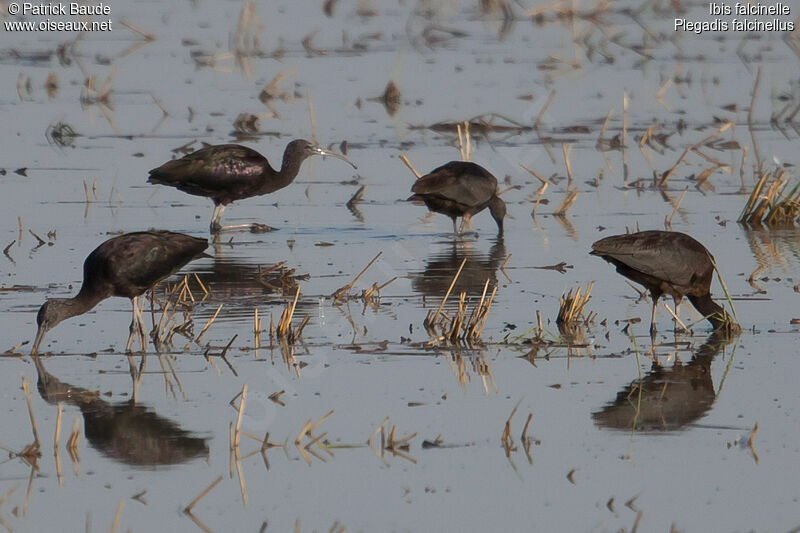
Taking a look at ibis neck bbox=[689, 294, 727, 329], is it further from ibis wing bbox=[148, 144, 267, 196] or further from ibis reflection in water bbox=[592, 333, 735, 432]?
ibis wing bbox=[148, 144, 267, 196]

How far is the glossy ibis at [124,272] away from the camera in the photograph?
976cm

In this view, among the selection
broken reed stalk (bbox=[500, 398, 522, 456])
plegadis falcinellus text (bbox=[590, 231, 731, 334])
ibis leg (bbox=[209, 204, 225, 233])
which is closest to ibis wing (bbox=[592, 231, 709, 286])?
plegadis falcinellus text (bbox=[590, 231, 731, 334])

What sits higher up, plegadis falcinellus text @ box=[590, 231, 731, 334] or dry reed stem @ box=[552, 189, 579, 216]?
dry reed stem @ box=[552, 189, 579, 216]

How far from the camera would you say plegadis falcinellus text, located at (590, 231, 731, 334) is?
32.9 feet

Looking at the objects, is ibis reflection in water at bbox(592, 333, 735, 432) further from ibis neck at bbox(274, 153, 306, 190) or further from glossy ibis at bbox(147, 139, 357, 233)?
ibis neck at bbox(274, 153, 306, 190)

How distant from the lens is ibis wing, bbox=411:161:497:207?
13.8 meters

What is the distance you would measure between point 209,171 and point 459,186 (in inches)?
90.0

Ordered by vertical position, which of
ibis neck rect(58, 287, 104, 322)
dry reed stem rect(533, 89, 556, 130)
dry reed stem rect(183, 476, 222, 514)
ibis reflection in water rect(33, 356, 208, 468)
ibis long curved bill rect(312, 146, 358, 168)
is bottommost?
dry reed stem rect(183, 476, 222, 514)

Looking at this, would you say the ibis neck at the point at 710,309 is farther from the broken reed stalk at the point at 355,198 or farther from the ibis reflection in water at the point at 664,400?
the broken reed stalk at the point at 355,198

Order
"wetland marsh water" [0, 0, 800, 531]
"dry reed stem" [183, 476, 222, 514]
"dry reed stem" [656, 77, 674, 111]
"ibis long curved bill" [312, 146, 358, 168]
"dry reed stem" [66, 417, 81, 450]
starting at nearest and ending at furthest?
"dry reed stem" [183, 476, 222, 514] → "wetland marsh water" [0, 0, 800, 531] → "dry reed stem" [66, 417, 81, 450] → "ibis long curved bill" [312, 146, 358, 168] → "dry reed stem" [656, 77, 674, 111]

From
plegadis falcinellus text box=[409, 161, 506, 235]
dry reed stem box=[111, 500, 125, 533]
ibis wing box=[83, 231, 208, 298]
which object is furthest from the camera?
plegadis falcinellus text box=[409, 161, 506, 235]

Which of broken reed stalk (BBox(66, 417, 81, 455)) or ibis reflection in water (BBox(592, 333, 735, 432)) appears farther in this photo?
ibis reflection in water (BBox(592, 333, 735, 432))

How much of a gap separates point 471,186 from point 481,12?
17037 mm

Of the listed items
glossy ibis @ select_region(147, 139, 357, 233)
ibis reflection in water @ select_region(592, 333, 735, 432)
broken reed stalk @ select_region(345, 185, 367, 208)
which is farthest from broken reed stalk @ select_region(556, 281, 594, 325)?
broken reed stalk @ select_region(345, 185, 367, 208)
